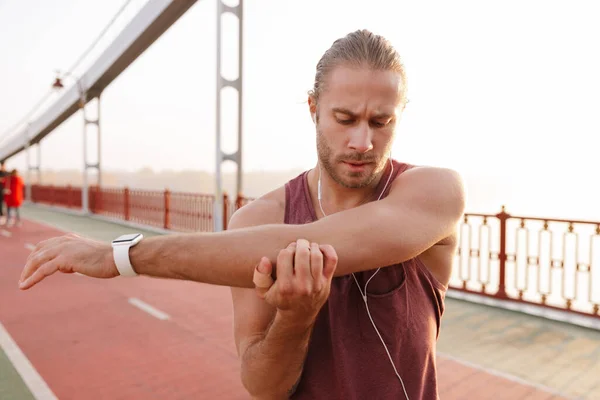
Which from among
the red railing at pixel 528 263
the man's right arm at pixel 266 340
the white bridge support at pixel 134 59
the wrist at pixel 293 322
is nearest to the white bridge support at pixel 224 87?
the white bridge support at pixel 134 59

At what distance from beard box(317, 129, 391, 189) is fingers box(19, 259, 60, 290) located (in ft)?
2.82

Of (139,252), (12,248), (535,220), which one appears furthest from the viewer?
(12,248)

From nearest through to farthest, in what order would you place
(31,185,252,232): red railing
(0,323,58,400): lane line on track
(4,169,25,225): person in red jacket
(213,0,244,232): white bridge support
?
(0,323,58,400): lane line on track → (213,0,244,232): white bridge support → (31,185,252,232): red railing → (4,169,25,225): person in red jacket

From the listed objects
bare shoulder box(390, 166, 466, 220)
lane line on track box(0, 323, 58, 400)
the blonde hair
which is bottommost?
lane line on track box(0, 323, 58, 400)

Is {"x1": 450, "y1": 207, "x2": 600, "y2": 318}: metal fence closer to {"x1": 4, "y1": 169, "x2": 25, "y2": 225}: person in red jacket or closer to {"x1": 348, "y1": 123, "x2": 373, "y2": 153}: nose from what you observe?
{"x1": 348, "y1": 123, "x2": 373, "y2": 153}: nose

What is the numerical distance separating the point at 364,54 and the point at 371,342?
86 cm

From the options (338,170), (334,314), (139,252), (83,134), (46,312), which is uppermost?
(83,134)

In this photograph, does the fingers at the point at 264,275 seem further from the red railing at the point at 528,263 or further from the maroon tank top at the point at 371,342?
the red railing at the point at 528,263

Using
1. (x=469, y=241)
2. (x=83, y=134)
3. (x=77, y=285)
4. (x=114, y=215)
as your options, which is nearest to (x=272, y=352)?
(x=469, y=241)

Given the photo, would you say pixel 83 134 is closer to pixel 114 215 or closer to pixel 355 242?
pixel 114 215

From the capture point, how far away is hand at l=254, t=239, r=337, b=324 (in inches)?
45.8

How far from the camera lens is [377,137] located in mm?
1488

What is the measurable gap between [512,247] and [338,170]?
5.57 m

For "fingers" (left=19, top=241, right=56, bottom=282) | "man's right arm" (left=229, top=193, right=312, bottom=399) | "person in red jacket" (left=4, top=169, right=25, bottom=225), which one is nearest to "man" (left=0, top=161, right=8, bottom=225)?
"person in red jacket" (left=4, top=169, right=25, bottom=225)
